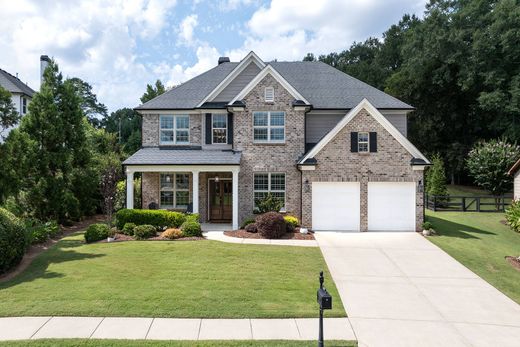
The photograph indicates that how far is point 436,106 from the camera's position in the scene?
45.1 m

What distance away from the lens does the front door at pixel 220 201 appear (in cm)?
2066

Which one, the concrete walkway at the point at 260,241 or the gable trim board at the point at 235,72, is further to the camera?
the gable trim board at the point at 235,72

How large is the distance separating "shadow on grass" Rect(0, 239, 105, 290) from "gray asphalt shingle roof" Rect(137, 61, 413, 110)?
9.05 m

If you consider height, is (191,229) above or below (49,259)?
above

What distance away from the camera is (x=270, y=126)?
19.5 metres

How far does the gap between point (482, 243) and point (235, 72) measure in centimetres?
1572

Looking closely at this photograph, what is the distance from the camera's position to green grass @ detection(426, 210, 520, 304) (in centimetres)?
1155

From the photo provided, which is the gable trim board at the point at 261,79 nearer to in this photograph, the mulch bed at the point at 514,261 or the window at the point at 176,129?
the window at the point at 176,129

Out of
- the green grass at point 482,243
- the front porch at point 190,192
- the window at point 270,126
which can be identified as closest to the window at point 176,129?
the front porch at point 190,192

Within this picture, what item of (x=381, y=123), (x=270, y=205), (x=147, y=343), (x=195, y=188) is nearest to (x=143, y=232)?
(x=195, y=188)

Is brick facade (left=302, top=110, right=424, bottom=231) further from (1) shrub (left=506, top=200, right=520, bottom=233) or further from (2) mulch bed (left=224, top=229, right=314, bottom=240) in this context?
(1) shrub (left=506, top=200, right=520, bottom=233)

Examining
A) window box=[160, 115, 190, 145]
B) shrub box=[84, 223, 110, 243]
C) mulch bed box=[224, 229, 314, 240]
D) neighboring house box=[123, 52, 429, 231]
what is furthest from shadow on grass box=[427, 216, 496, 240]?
shrub box=[84, 223, 110, 243]

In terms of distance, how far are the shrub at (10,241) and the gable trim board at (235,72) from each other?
36.9ft

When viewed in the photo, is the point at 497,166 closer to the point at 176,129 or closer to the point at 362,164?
the point at 362,164
